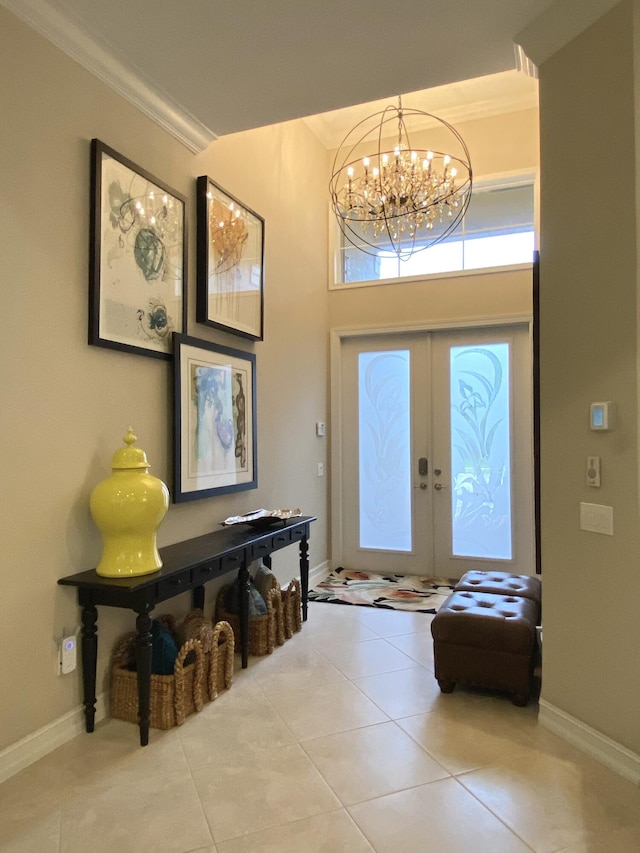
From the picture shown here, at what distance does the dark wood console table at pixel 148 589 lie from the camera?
238 centimetres

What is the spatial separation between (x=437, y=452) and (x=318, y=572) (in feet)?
5.15

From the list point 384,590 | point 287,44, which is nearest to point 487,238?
point 287,44

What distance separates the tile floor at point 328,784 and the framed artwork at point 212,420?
120 centimetres

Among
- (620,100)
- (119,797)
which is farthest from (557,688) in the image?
(620,100)

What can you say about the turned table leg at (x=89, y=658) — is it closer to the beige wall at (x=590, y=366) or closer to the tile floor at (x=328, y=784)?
the tile floor at (x=328, y=784)

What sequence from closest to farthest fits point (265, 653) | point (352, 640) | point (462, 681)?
point (462, 681)
point (265, 653)
point (352, 640)

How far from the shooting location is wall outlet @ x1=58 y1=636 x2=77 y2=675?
7.93 ft

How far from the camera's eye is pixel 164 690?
2531 millimetres

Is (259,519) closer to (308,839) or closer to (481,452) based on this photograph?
(308,839)

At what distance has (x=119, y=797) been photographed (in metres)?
2.04

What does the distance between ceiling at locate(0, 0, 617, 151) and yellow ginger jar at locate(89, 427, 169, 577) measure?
70.0 inches

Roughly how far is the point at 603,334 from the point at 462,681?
6.04ft

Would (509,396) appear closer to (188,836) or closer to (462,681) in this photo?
(462,681)

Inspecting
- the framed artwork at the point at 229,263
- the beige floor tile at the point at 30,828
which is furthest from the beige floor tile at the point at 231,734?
the framed artwork at the point at 229,263
